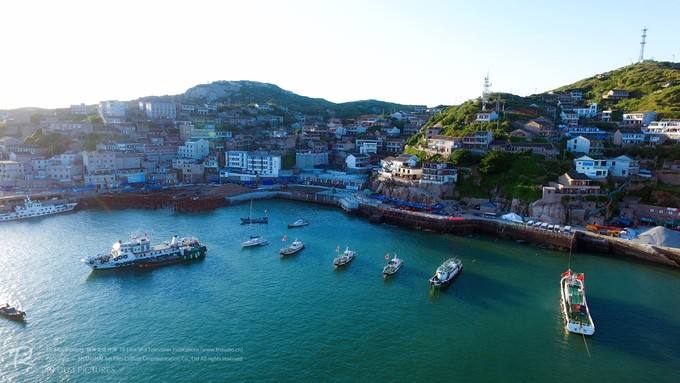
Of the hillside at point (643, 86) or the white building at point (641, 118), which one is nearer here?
the white building at point (641, 118)

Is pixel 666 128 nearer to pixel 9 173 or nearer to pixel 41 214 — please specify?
pixel 41 214

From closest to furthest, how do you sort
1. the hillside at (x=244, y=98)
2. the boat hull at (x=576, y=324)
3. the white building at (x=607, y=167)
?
Answer: the boat hull at (x=576, y=324), the white building at (x=607, y=167), the hillside at (x=244, y=98)

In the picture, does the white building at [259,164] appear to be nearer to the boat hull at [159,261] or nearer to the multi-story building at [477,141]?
A: the multi-story building at [477,141]

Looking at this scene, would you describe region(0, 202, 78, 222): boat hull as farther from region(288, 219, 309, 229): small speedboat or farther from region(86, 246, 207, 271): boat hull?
region(288, 219, 309, 229): small speedboat

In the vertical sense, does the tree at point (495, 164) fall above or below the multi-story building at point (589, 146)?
below

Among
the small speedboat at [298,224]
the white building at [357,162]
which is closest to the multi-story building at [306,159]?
the white building at [357,162]

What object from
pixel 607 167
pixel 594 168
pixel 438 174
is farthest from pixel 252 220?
pixel 607 167

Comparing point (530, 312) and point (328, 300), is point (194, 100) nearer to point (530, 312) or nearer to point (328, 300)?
point (328, 300)
